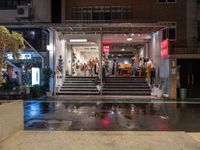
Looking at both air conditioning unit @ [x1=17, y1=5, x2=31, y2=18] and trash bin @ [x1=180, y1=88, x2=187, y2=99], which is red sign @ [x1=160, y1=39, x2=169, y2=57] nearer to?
trash bin @ [x1=180, y1=88, x2=187, y2=99]

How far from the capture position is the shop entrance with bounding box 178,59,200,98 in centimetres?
2127

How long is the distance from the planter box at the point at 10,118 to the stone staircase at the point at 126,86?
14.7m

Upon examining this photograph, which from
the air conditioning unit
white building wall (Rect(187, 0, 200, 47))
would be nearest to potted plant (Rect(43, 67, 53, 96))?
the air conditioning unit

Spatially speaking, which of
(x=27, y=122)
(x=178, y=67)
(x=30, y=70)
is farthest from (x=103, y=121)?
(x=30, y=70)

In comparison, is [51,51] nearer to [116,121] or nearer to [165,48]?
[165,48]

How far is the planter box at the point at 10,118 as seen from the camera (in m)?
7.18

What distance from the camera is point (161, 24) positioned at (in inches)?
843

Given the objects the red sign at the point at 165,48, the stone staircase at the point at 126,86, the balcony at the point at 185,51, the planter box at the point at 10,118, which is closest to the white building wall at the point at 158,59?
the red sign at the point at 165,48

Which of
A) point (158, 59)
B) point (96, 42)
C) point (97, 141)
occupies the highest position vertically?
point (96, 42)

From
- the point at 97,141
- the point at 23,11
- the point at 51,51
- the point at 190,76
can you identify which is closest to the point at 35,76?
the point at 51,51

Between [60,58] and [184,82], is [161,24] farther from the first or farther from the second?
[60,58]

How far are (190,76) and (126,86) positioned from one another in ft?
16.0

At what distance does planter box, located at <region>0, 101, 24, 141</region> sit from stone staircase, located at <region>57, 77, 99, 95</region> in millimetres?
14399

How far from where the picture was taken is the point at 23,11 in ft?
80.6
